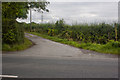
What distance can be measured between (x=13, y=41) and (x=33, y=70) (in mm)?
6380

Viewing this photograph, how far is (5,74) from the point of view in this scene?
5.43 metres

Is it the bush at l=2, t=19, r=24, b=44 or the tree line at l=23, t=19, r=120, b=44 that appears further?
the tree line at l=23, t=19, r=120, b=44

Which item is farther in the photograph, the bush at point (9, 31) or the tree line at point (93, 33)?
the tree line at point (93, 33)

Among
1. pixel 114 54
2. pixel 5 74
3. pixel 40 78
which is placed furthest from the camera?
pixel 114 54

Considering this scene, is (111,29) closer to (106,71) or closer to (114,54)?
(114,54)

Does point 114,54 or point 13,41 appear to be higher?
point 13,41

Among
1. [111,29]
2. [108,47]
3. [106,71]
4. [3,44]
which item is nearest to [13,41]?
[3,44]

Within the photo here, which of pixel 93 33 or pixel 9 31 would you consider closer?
pixel 9 31

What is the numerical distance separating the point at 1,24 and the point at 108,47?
8.12 m

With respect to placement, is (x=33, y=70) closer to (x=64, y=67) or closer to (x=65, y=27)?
(x=64, y=67)

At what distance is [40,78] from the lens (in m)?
4.98

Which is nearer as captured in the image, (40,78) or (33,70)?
(40,78)

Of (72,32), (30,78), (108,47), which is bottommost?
(30,78)

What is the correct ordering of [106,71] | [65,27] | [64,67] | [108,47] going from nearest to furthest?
[106,71] < [64,67] < [108,47] < [65,27]
